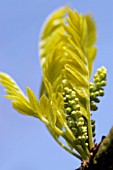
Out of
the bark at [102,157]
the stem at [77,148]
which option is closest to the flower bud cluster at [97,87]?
the stem at [77,148]

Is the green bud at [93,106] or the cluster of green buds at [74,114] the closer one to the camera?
the cluster of green buds at [74,114]

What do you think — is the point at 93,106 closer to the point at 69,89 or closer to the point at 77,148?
the point at 69,89

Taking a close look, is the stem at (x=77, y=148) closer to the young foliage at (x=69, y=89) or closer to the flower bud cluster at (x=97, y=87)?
the young foliage at (x=69, y=89)

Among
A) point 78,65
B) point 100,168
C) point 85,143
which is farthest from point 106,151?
point 78,65

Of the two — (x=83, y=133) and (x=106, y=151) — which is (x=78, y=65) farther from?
(x=106, y=151)

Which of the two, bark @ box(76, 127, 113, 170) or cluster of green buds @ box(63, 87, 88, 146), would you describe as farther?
cluster of green buds @ box(63, 87, 88, 146)

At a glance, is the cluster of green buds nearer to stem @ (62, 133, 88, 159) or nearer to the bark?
stem @ (62, 133, 88, 159)

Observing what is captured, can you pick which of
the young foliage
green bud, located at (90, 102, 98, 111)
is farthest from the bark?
green bud, located at (90, 102, 98, 111)

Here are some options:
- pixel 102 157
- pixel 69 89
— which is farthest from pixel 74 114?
pixel 102 157
